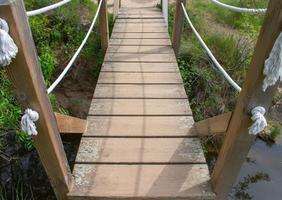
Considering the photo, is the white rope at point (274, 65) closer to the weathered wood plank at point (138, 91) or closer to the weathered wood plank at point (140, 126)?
the weathered wood plank at point (140, 126)

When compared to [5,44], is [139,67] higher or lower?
lower

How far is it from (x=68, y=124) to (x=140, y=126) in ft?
1.78

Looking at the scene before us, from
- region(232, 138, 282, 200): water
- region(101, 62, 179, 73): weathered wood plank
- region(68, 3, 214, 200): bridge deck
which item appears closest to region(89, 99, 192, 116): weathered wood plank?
region(68, 3, 214, 200): bridge deck

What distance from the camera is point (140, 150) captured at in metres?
1.81

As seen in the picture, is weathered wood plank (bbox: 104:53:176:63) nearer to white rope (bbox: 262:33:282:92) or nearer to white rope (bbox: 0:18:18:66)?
white rope (bbox: 262:33:282:92)

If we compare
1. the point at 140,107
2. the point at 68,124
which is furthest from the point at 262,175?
the point at 68,124

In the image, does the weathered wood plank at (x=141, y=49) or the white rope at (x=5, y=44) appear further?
the weathered wood plank at (x=141, y=49)

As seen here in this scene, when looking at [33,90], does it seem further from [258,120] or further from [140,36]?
[140,36]

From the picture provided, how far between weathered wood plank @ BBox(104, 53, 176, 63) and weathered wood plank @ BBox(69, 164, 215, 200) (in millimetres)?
1426

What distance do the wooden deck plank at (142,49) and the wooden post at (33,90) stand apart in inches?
71.9

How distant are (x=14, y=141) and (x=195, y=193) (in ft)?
5.05

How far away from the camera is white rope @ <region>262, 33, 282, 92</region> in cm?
99

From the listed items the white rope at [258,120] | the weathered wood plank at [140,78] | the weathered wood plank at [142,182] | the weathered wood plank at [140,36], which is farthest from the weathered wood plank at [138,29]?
the white rope at [258,120]

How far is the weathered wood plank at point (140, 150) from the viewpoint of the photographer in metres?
1.74
